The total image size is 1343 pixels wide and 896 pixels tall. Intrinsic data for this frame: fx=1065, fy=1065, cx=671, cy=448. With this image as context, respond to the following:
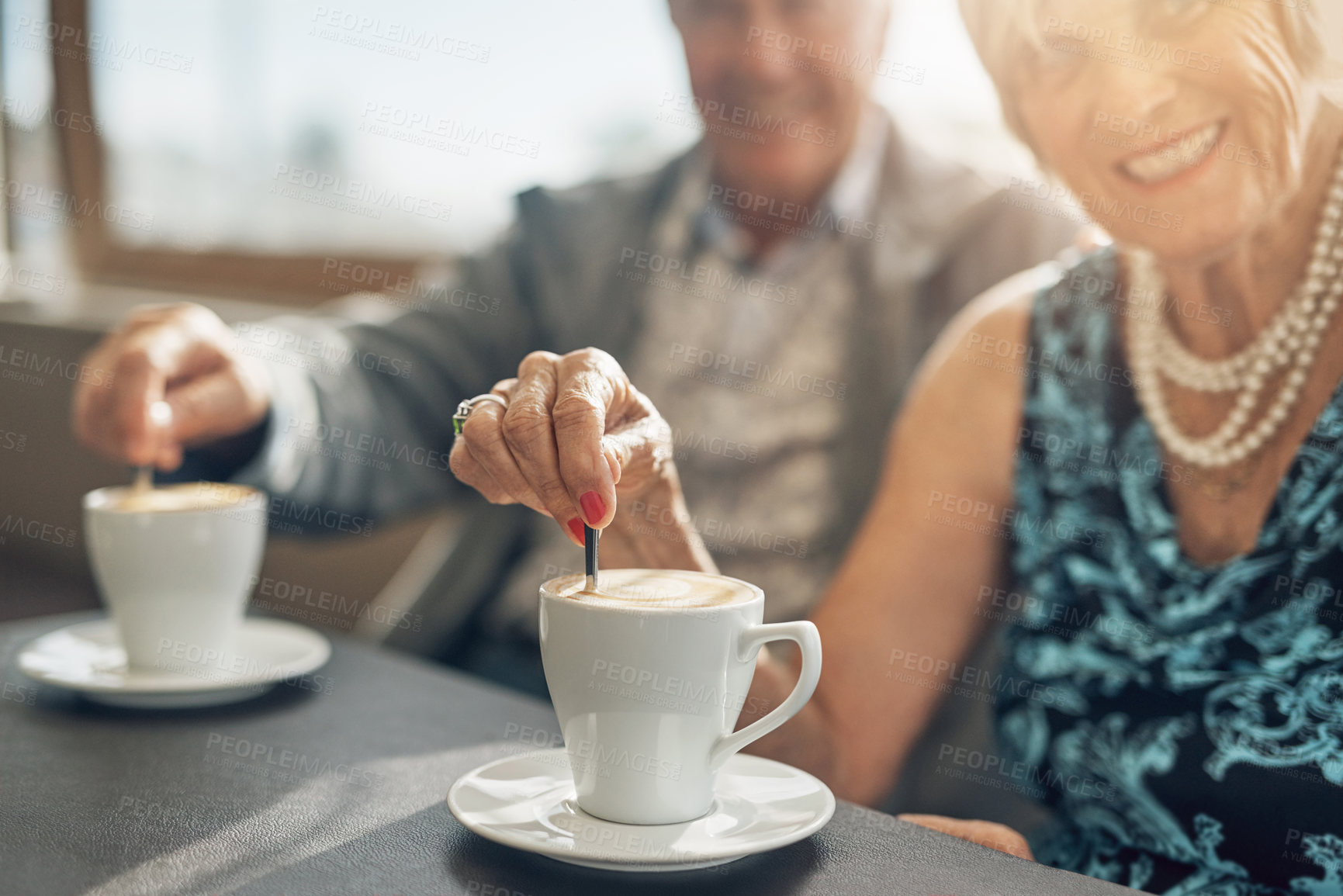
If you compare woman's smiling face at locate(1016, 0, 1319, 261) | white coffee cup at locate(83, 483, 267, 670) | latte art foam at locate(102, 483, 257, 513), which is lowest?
white coffee cup at locate(83, 483, 267, 670)

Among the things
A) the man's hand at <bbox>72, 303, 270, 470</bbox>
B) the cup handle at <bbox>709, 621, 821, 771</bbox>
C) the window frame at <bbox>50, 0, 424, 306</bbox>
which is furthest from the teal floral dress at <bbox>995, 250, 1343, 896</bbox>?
the window frame at <bbox>50, 0, 424, 306</bbox>

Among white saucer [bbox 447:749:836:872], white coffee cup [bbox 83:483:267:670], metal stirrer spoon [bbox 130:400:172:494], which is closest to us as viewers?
white saucer [bbox 447:749:836:872]

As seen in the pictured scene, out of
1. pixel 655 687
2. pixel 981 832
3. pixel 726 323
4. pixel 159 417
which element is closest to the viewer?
pixel 655 687

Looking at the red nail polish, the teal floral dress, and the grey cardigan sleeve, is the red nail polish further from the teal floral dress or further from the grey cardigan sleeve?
the grey cardigan sleeve

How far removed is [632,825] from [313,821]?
7.2 inches

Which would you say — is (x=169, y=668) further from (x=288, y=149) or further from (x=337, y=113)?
(x=288, y=149)

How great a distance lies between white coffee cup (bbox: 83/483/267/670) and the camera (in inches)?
32.4

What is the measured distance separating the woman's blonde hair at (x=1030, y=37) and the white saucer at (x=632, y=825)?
619 millimetres

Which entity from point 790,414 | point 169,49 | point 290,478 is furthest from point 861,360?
point 169,49

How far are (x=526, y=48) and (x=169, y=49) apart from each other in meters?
1.19

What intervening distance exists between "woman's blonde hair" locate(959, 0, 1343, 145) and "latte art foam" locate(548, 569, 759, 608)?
550 millimetres

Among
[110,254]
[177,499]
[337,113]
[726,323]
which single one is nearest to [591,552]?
[177,499]

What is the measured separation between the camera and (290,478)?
1.26 meters

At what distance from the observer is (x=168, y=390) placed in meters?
1.11
